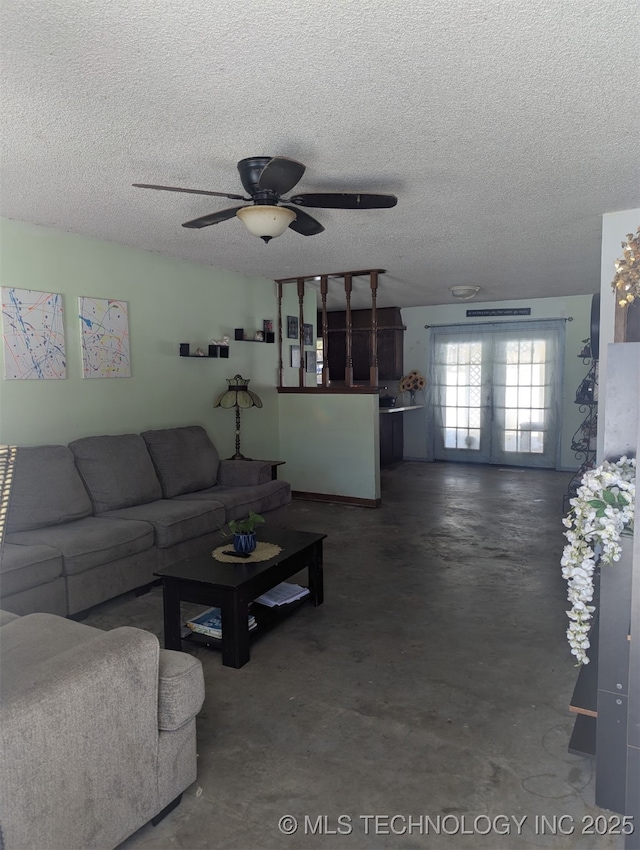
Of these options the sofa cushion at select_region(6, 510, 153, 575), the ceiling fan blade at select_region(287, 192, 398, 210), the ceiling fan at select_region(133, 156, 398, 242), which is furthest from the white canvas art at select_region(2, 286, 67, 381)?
the ceiling fan blade at select_region(287, 192, 398, 210)

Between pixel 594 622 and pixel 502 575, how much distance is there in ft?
4.32

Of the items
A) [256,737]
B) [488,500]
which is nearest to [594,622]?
[256,737]

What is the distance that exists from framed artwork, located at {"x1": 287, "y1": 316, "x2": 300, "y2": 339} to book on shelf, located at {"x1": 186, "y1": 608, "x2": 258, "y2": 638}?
14.0ft

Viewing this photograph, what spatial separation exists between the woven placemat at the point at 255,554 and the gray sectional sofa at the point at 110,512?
675 millimetres

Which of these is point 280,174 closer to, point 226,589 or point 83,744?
point 226,589

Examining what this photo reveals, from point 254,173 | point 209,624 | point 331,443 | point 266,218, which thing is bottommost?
point 209,624

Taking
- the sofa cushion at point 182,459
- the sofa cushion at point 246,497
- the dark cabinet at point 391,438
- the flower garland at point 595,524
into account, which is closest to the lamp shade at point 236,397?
the sofa cushion at point 182,459

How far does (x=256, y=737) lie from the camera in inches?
88.9

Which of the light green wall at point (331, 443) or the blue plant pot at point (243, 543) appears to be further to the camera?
the light green wall at point (331, 443)

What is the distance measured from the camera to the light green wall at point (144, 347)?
154 inches

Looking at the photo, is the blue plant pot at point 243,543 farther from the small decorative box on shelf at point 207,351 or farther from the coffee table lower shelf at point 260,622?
the small decorative box on shelf at point 207,351

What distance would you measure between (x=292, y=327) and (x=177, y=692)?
5454mm

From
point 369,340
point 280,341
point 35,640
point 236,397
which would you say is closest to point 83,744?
point 35,640

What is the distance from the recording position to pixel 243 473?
16.4 ft
